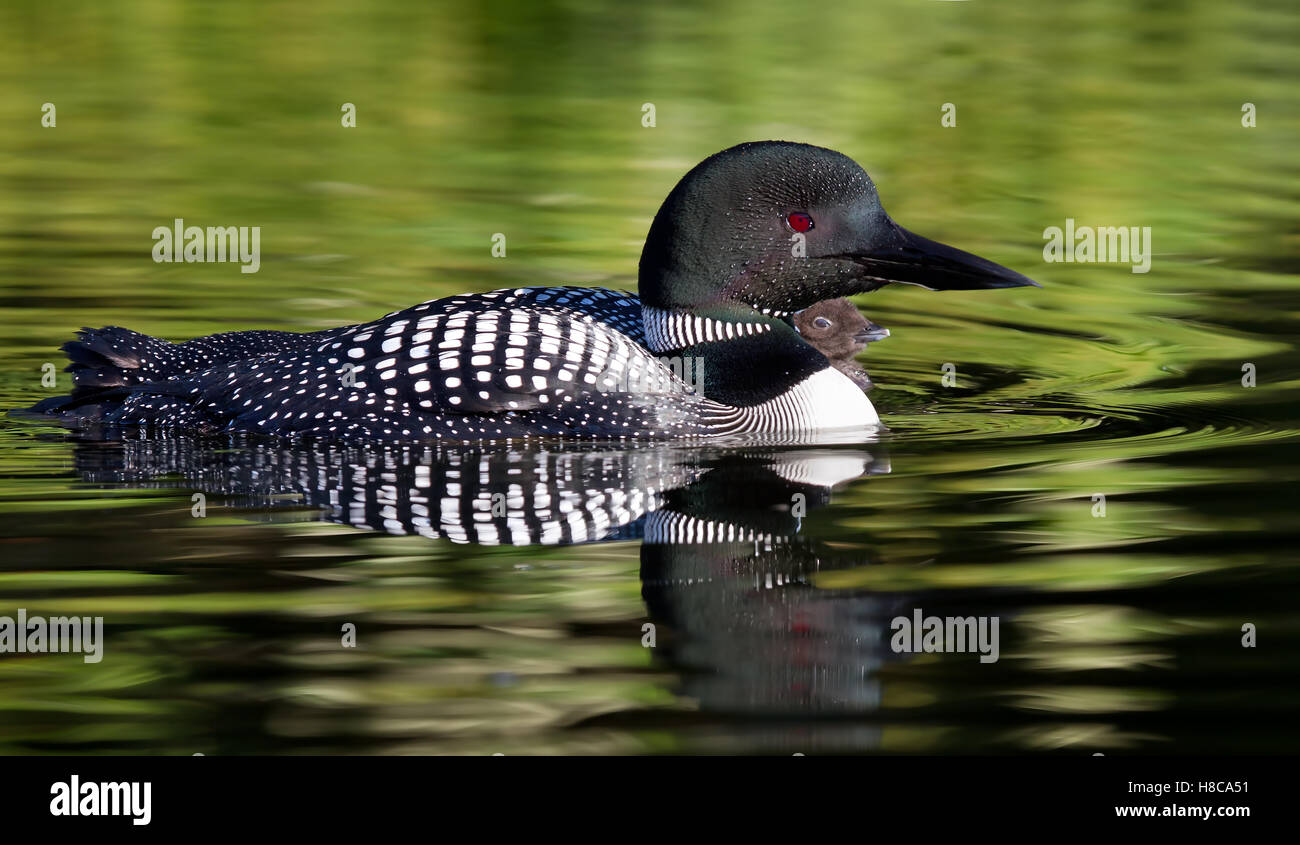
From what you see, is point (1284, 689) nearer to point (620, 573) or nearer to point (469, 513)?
point (620, 573)

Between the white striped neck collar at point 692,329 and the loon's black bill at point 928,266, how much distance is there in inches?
16.6

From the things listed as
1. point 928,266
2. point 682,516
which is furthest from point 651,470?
point 928,266

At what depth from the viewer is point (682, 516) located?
16.1 ft

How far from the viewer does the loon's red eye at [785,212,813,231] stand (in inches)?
232

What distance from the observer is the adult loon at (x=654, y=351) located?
5.69 meters

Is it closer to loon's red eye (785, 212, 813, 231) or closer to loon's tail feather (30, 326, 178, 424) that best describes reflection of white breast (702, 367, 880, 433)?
loon's red eye (785, 212, 813, 231)

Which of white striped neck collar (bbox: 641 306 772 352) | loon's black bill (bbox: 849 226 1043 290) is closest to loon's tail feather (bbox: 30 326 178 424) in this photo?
white striped neck collar (bbox: 641 306 772 352)

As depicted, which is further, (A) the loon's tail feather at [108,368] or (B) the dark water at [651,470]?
(A) the loon's tail feather at [108,368]

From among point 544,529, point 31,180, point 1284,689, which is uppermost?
point 31,180

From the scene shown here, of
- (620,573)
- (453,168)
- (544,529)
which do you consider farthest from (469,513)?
(453,168)

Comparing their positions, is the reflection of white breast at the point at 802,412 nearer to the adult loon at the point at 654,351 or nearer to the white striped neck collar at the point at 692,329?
the adult loon at the point at 654,351

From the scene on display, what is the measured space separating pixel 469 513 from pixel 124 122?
7.84m

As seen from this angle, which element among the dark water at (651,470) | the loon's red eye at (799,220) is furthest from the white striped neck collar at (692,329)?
the dark water at (651,470)

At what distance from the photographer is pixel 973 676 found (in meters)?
3.75
